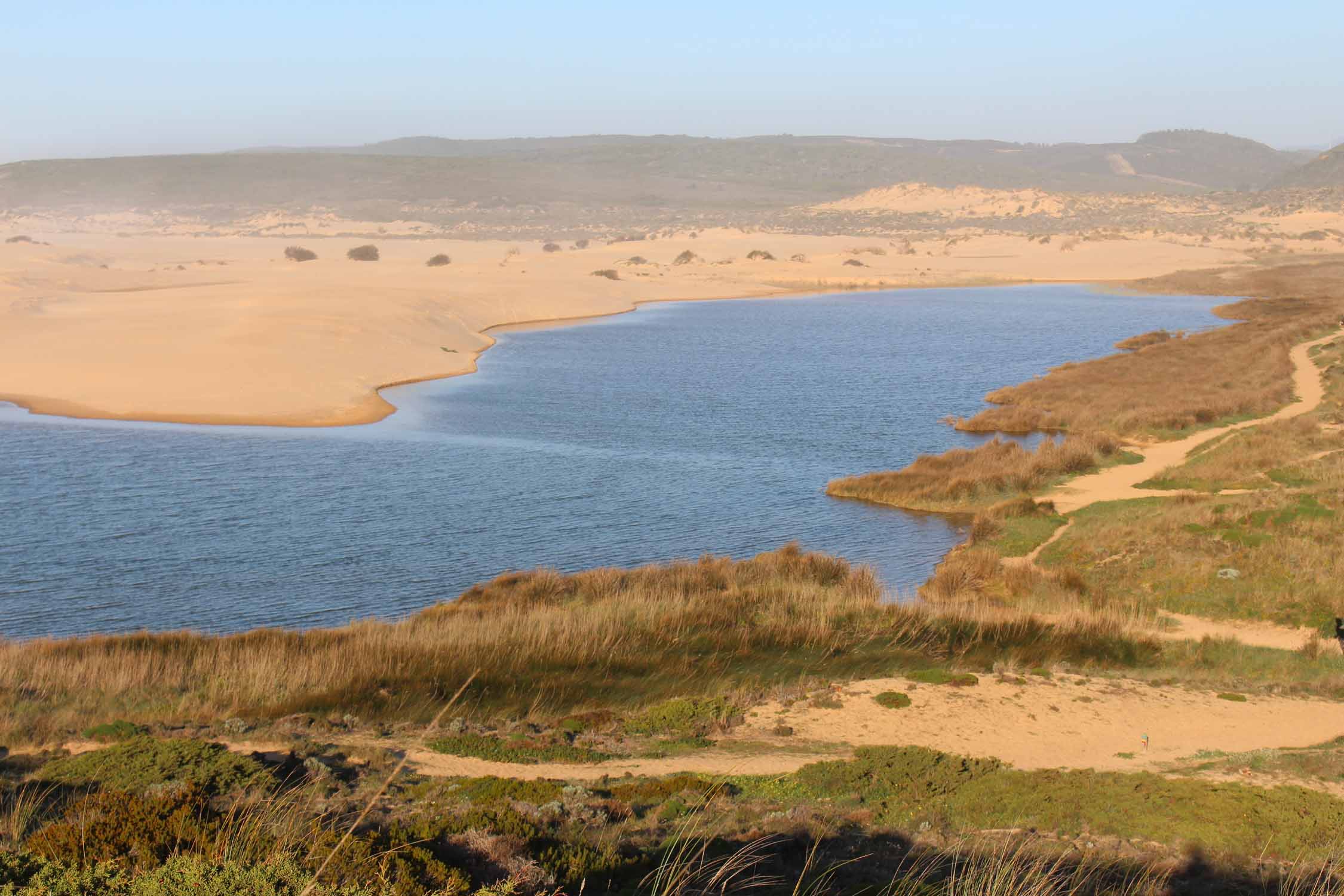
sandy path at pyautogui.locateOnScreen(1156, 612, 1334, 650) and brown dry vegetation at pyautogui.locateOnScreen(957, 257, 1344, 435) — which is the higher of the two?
brown dry vegetation at pyautogui.locateOnScreen(957, 257, 1344, 435)

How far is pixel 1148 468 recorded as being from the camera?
28672mm

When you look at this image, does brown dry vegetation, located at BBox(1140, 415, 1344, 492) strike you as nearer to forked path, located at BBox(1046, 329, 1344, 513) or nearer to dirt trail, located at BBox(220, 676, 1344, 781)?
forked path, located at BBox(1046, 329, 1344, 513)

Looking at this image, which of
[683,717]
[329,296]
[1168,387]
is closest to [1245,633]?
[683,717]

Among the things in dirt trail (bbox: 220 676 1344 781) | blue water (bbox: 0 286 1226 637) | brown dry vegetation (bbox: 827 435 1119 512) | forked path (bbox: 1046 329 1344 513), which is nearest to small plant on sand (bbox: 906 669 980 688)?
dirt trail (bbox: 220 676 1344 781)

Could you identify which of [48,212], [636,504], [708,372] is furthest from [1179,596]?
[48,212]

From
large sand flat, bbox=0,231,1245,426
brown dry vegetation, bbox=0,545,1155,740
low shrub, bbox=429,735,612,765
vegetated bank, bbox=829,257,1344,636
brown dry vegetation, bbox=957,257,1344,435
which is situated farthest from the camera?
large sand flat, bbox=0,231,1245,426

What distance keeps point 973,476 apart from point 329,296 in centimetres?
3740

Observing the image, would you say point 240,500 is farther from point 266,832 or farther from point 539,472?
point 266,832

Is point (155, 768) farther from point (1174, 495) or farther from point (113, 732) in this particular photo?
point (1174, 495)

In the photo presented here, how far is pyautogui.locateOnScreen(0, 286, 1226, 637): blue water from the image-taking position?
19438mm

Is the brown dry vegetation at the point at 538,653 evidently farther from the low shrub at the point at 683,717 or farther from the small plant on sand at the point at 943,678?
the low shrub at the point at 683,717

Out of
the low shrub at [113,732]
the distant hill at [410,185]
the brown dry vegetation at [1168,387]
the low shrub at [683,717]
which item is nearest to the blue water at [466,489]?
the brown dry vegetation at [1168,387]

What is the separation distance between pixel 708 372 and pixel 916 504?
19.7m

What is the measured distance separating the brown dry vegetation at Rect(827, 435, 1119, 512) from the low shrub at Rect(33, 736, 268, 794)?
18.9 metres
